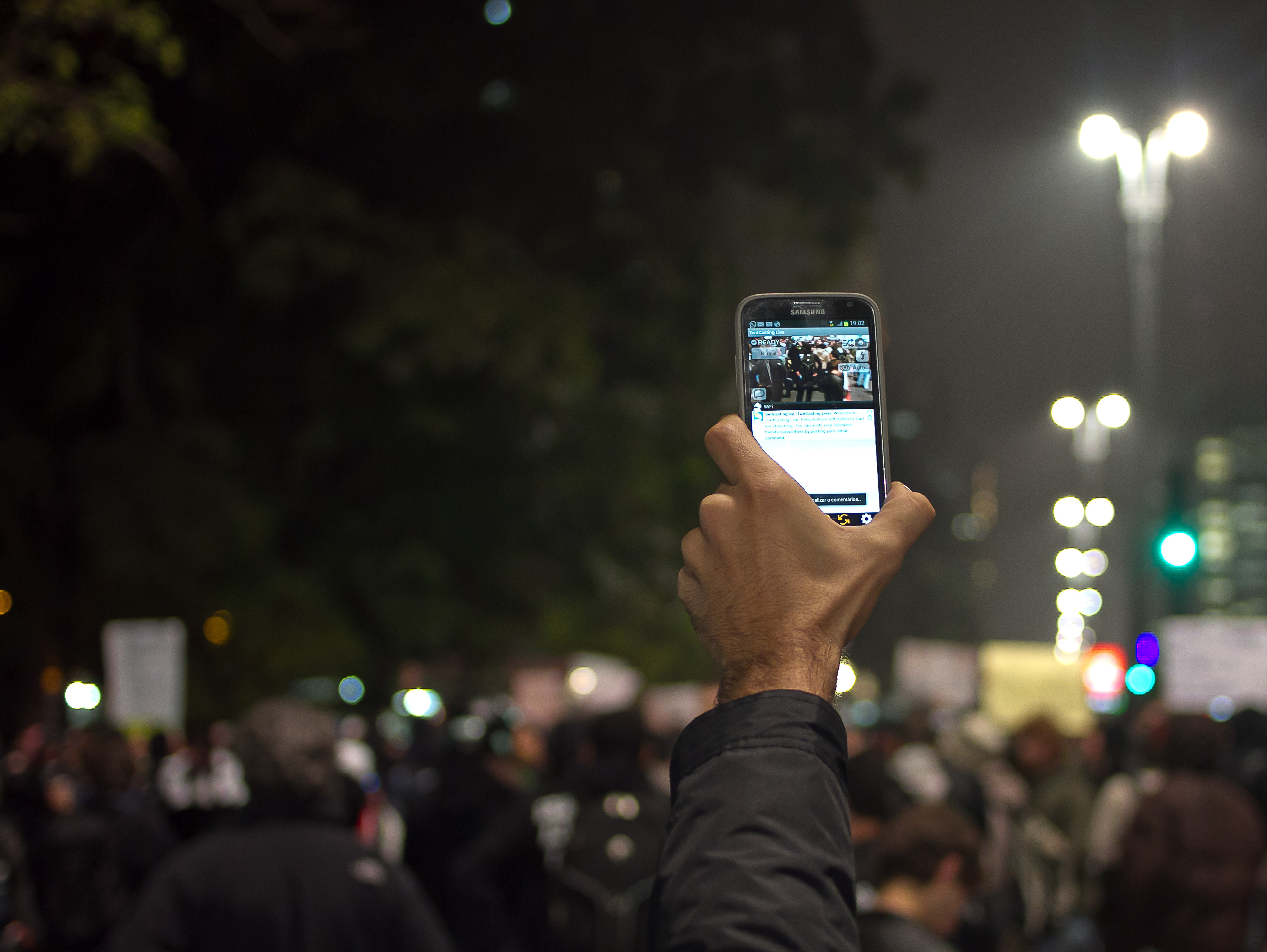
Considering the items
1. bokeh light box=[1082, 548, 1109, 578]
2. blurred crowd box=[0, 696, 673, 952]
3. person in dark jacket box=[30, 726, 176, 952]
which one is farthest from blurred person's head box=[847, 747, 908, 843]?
bokeh light box=[1082, 548, 1109, 578]

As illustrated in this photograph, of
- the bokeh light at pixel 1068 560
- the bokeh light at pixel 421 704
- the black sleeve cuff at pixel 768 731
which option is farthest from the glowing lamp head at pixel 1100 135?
the bokeh light at pixel 1068 560

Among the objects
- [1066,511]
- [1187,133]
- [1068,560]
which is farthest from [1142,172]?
[1068,560]

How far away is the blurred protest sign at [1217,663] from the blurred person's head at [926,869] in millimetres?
8273

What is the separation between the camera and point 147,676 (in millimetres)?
10984

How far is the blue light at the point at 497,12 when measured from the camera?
15773 mm

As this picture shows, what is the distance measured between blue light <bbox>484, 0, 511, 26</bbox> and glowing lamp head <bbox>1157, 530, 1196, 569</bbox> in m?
9.01

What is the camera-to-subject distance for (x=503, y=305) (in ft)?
49.6

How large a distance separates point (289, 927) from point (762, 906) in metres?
3.05

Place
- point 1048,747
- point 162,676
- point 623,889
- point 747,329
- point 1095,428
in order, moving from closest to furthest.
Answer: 1. point 747,329
2. point 623,889
3. point 1048,747
4. point 162,676
5. point 1095,428

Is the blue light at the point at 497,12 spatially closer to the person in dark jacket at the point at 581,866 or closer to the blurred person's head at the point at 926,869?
the person in dark jacket at the point at 581,866

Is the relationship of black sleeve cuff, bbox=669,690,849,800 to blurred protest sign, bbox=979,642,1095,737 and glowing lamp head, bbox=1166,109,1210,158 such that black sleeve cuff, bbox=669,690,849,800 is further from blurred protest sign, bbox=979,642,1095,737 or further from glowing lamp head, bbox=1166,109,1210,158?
blurred protest sign, bbox=979,642,1095,737

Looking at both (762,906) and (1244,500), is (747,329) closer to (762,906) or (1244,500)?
(762,906)

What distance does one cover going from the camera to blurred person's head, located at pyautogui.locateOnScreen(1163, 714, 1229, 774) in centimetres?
668

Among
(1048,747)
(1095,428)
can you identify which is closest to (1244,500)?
(1095,428)
